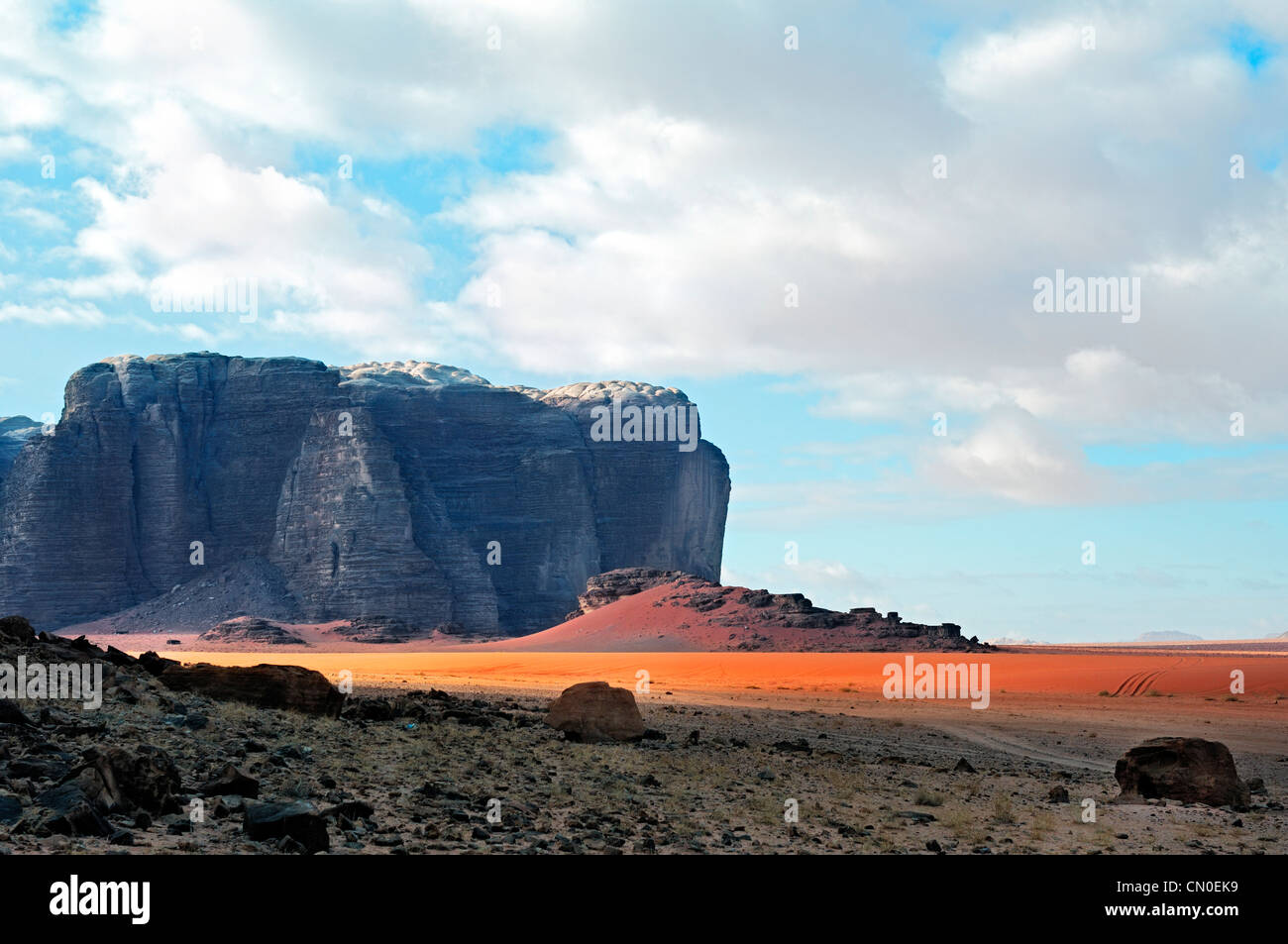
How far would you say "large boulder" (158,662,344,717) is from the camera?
17047 mm

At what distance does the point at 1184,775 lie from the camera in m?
14.0

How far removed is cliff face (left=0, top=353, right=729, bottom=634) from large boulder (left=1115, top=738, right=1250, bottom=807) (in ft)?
372

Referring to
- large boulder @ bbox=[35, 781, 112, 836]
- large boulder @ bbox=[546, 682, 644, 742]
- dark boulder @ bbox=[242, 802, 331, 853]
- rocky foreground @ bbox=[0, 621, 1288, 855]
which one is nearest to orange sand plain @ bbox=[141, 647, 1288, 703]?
large boulder @ bbox=[546, 682, 644, 742]

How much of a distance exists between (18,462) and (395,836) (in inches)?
5722

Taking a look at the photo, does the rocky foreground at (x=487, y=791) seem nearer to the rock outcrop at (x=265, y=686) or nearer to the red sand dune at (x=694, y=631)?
the rock outcrop at (x=265, y=686)

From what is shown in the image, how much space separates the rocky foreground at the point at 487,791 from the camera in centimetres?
888

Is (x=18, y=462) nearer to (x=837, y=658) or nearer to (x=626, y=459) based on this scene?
(x=626, y=459)

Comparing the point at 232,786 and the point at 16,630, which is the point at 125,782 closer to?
the point at 232,786

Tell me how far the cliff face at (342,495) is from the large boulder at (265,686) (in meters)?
108

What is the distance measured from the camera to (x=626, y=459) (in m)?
158

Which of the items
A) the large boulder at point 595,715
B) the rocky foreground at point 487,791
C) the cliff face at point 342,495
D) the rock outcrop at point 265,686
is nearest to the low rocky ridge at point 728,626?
the cliff face at point 342,495

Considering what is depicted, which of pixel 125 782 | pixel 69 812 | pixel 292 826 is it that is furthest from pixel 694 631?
pixel 69 812

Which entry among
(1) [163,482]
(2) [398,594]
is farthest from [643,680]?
(1) [163,482]

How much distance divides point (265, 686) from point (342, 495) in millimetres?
118200
